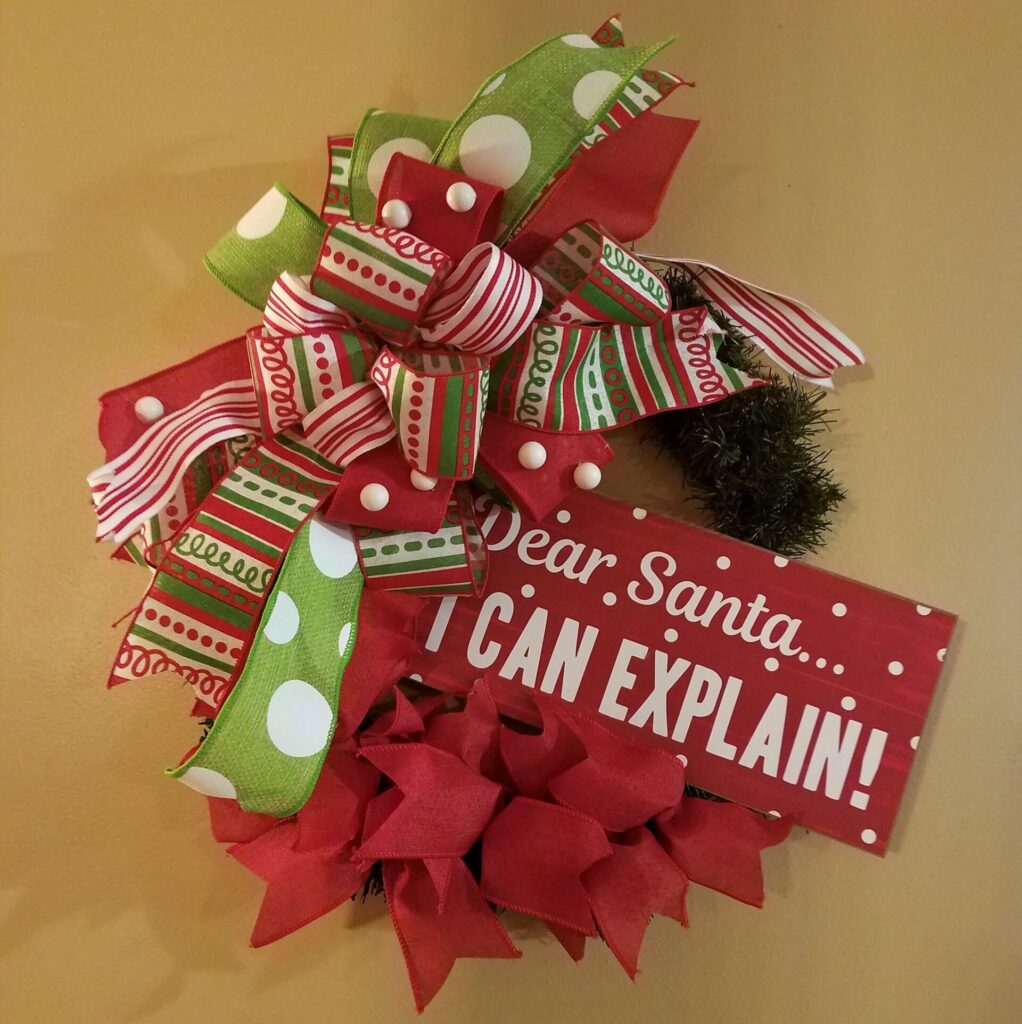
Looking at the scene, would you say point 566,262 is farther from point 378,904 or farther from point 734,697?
point 378,904

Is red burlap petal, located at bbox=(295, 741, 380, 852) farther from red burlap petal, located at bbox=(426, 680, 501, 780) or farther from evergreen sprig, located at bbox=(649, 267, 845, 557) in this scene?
evergreen sprig, located at bbox=(649, 267, 845, 557)

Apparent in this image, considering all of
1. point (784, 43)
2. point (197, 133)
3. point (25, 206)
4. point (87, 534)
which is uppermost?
point (784, 43)

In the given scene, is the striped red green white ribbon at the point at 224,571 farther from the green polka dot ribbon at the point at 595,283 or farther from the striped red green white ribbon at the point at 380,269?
the green polka dot ribbon at the point at 595,283

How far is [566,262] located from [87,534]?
56 centimetres

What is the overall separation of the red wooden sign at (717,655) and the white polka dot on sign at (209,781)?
21 cm

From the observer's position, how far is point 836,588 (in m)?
0.77

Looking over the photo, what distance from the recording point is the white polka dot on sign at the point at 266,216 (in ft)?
2.31

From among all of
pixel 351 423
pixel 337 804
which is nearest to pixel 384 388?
pixel 351 423

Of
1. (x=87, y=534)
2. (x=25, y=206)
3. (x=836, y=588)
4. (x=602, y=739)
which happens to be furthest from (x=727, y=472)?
(x=25, y=206)

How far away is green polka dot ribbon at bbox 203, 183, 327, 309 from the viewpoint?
0.71m

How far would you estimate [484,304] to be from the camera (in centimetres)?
63

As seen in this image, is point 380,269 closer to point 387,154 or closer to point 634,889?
point 387,154

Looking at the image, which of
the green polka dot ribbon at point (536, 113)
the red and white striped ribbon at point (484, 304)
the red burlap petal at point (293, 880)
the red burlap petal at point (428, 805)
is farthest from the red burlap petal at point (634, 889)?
the green polka dot ribbon at point (536, 113)

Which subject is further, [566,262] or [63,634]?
[63,634]
